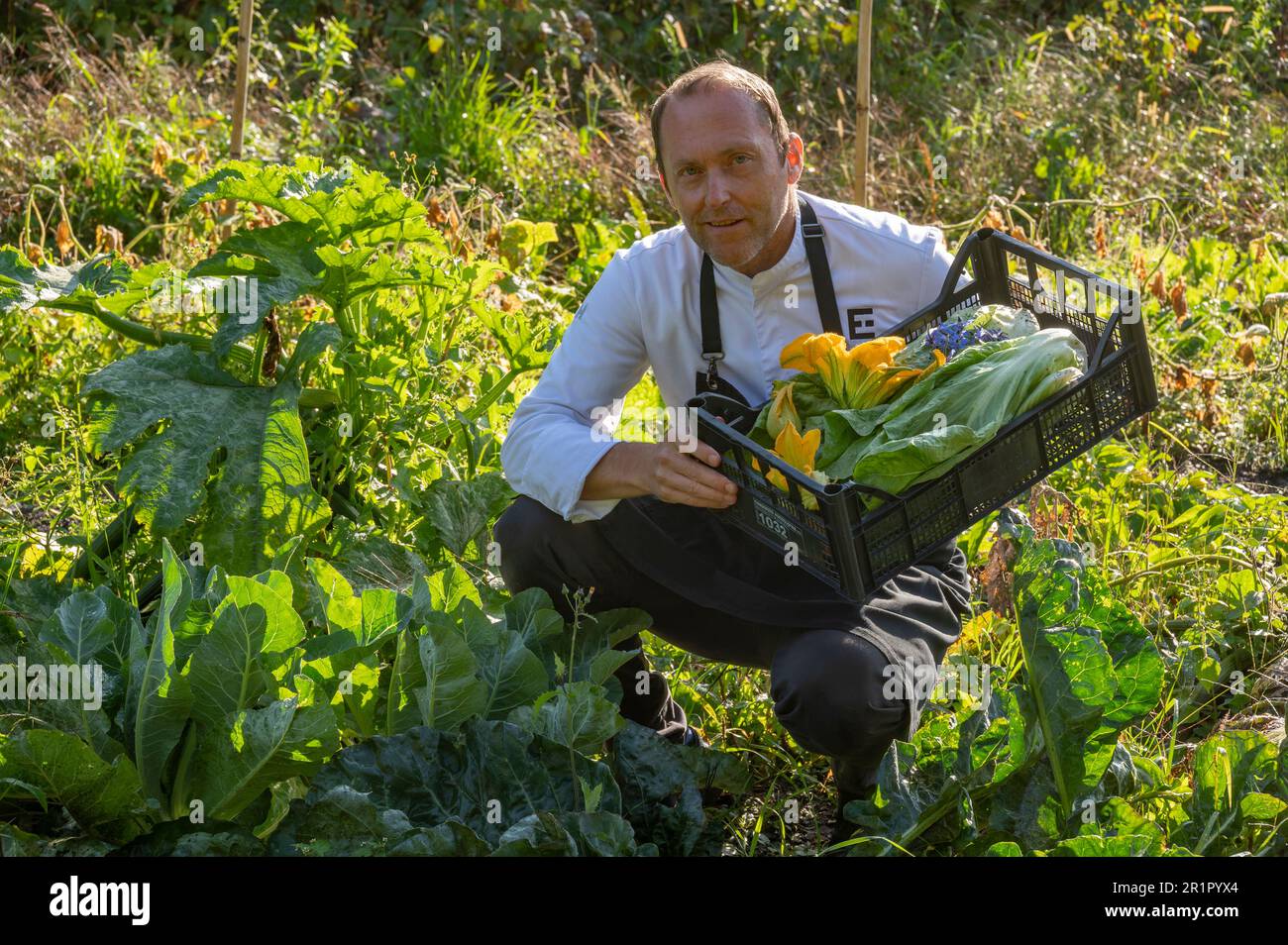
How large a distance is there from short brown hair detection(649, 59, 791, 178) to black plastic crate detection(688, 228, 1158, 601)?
66cm

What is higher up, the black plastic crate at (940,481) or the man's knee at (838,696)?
the black plastic crate at (940,481)

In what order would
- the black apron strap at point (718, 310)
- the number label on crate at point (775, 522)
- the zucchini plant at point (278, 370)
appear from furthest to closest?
1. the zucchini plant at point (278, 370)
2. the black apron strap at point (718, 310)
3. the number label on crate at point (775, 522)

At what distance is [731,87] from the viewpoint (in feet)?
9.84

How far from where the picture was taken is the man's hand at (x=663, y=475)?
2.68m

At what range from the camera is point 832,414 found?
104 inches

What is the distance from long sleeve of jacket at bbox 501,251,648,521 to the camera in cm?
297

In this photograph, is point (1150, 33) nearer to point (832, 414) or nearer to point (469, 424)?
point (469, 424)

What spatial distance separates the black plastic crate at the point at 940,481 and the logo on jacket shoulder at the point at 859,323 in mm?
490

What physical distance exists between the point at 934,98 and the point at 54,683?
593 cm

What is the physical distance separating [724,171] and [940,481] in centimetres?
85

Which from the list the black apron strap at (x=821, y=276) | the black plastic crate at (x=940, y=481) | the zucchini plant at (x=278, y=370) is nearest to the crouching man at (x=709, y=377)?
the black apron strap at (x=821, y=276)

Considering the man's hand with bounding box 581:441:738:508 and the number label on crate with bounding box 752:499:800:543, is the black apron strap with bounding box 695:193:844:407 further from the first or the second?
the number label on crate with bounding box 752:499:800:543

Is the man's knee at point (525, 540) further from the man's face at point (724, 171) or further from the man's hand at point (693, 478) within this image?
the man's face at point (724, 171)

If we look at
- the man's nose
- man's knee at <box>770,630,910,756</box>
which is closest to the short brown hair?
the man's nose
